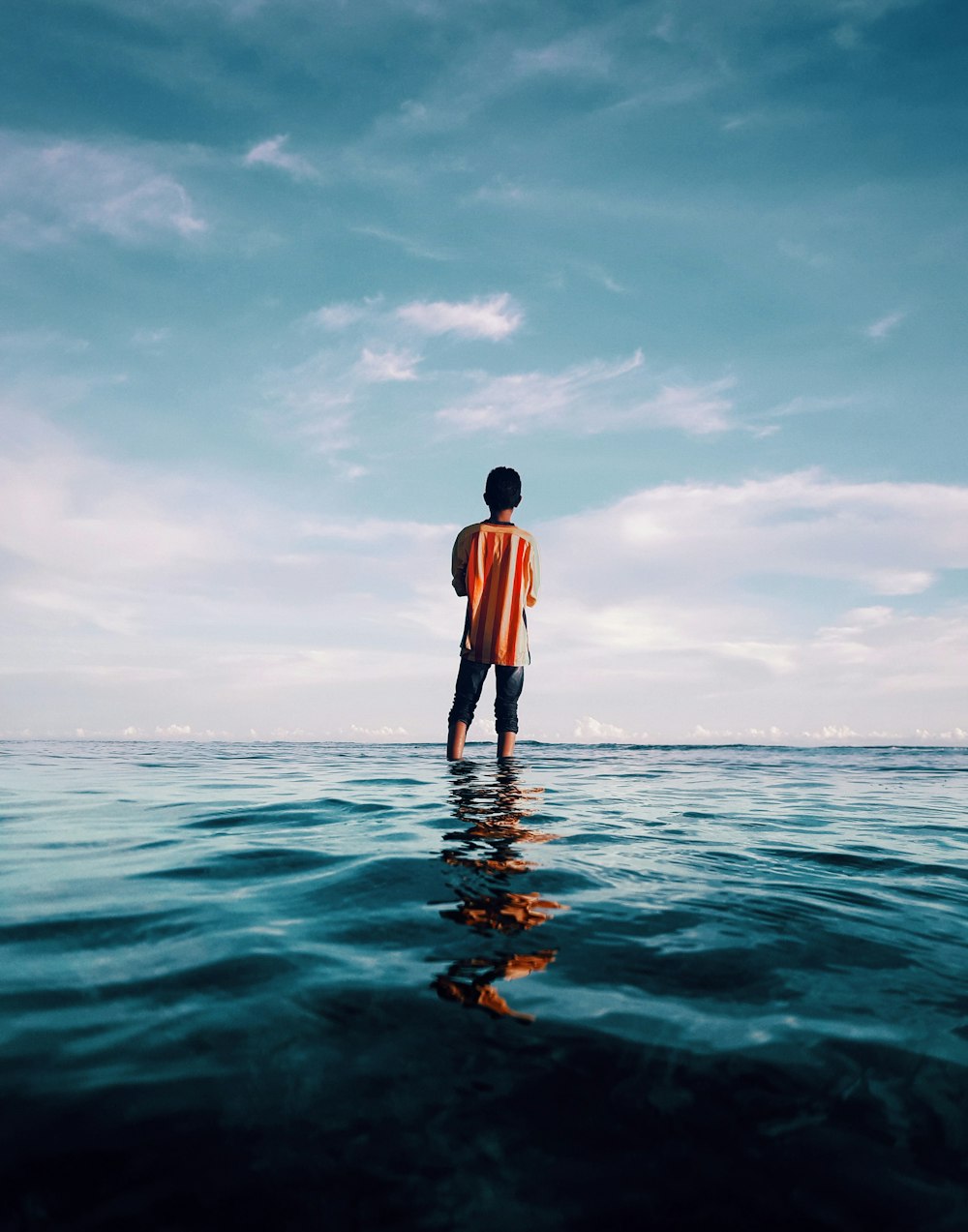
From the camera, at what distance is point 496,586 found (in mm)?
7914

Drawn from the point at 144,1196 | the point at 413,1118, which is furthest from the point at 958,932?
the point at 144,1196

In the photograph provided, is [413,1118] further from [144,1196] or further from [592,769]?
[592,769]

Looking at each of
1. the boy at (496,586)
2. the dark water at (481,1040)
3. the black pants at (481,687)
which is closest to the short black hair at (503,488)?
the boy at (496,586)

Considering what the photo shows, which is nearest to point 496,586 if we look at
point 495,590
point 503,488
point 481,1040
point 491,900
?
point 495,590

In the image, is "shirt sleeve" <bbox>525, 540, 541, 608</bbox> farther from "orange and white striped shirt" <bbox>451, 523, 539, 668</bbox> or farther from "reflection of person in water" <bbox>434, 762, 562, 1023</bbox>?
"reflection of person in water" <bbox>434, 762, 562, 1023</bbox>

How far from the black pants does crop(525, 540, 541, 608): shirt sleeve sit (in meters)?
0.79

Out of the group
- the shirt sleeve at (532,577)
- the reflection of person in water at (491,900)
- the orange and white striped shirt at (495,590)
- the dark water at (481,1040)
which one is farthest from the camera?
the shirt sleeve at (532,577)

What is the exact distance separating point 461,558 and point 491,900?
5858mm

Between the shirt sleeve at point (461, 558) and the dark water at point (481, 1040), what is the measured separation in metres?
5.02

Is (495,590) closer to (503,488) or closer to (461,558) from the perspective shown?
(461,558)

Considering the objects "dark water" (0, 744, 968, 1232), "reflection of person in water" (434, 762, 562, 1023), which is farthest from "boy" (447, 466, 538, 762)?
"dark water" (0, 744, 968, 1232)

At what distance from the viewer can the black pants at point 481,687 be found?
26.2 ft

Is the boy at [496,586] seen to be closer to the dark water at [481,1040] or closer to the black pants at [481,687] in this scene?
the black pants at [481,687]

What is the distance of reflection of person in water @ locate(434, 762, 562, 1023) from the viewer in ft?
5.46
